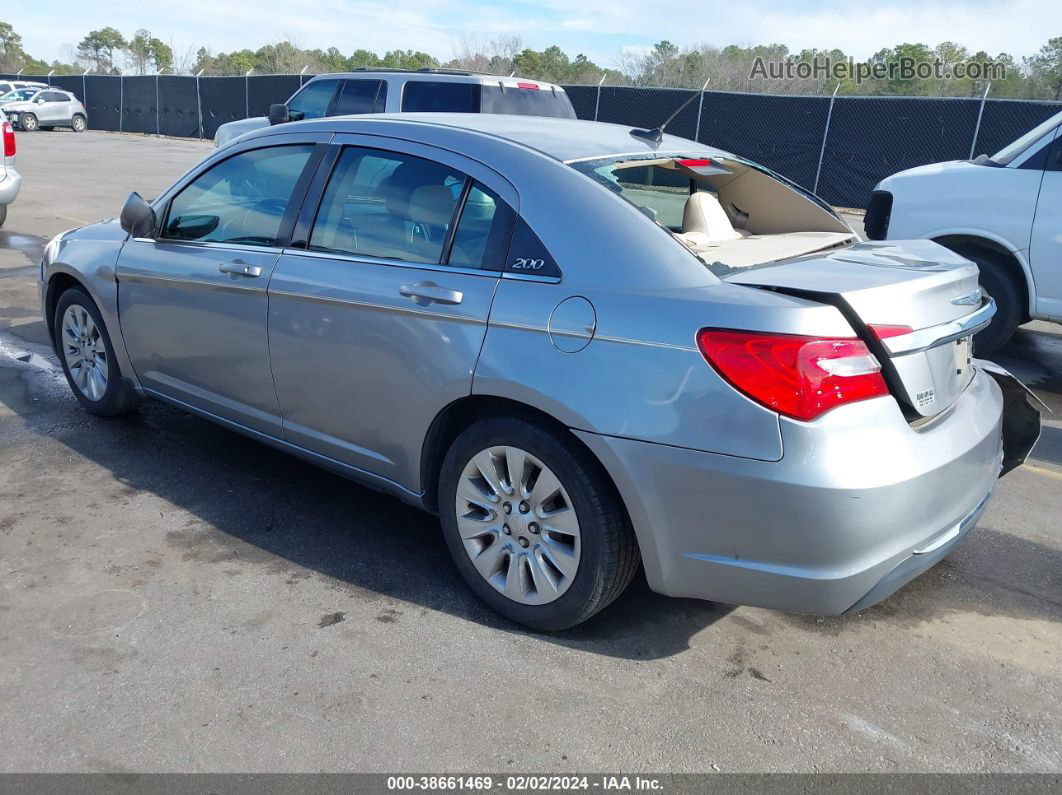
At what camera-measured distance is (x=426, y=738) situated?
8.86ft

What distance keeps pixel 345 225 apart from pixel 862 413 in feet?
6.89

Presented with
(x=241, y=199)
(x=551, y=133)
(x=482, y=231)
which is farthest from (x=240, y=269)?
(x=551, y=133)

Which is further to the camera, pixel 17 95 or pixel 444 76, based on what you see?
pixel 17 95

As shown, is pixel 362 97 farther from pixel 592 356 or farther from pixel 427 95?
pixel 592 356

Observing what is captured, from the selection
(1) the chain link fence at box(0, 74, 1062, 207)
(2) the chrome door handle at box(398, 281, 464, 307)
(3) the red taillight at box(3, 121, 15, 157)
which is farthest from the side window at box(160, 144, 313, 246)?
(1) the chain link fence at box(0, 74, 1062, 207)

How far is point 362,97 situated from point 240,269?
8204 millimetres

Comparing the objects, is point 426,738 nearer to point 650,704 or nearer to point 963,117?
point 650,704

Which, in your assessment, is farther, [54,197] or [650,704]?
[54,197]

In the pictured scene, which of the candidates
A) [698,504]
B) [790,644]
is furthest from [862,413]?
[790,644]

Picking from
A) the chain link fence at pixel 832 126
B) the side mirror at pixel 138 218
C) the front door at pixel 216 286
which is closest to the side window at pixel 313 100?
the chain link fence at pixel 832 126

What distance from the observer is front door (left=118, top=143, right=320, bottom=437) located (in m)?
3.93

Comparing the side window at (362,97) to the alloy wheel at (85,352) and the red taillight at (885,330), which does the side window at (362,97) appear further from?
the red taillight at (885,330)

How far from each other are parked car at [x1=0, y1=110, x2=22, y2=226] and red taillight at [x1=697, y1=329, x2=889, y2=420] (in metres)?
11.3

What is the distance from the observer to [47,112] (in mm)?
32750
